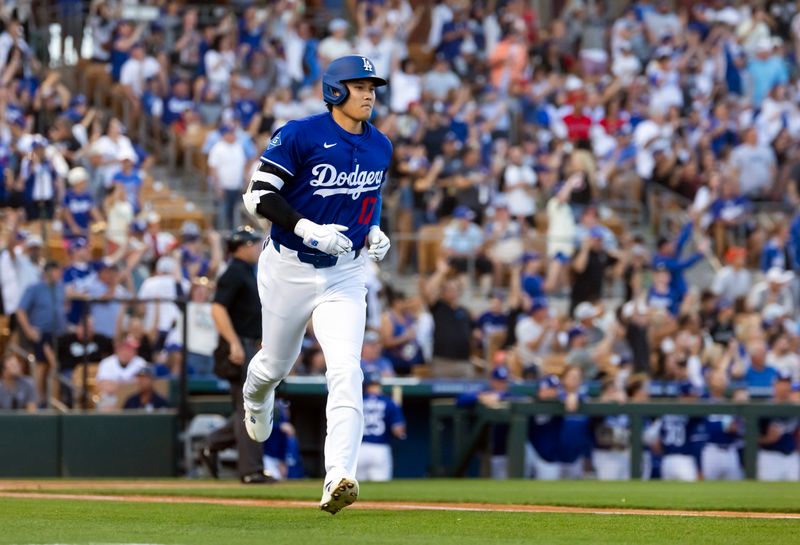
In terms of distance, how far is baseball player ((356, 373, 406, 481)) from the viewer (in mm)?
14773

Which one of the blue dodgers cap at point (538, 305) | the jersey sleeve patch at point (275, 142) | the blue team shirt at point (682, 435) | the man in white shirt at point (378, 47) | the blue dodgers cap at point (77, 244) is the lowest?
the blue team shirt at point (682, 435)

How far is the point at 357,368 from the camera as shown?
314 inches

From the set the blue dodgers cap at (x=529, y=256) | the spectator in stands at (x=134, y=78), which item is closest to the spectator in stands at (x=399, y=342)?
the blue dodgers cap at (x=529, y=256)

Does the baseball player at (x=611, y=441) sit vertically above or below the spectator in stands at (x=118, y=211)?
below

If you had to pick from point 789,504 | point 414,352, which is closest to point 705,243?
point 414,352

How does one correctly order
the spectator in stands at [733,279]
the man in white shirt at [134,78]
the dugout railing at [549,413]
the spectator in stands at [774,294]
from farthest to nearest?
the man in white shirt at [134,78]
the spectator in stands at [733,279]
the spectator in stands at [774,294]
the dugout railing at [549,413]

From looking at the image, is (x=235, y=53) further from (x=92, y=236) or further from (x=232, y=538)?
(x=232, y=538)

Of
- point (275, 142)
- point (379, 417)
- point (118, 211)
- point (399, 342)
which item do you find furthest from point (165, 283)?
point (275, 142)

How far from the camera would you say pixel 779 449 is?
50.6 ft

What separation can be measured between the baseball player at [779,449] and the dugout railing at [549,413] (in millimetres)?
207

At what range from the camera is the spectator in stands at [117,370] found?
14.5 meters

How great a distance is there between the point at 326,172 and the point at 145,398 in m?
6.77

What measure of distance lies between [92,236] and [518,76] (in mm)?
8040

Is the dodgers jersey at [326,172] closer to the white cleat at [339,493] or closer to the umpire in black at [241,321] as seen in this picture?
the white cleat at [339,493]
